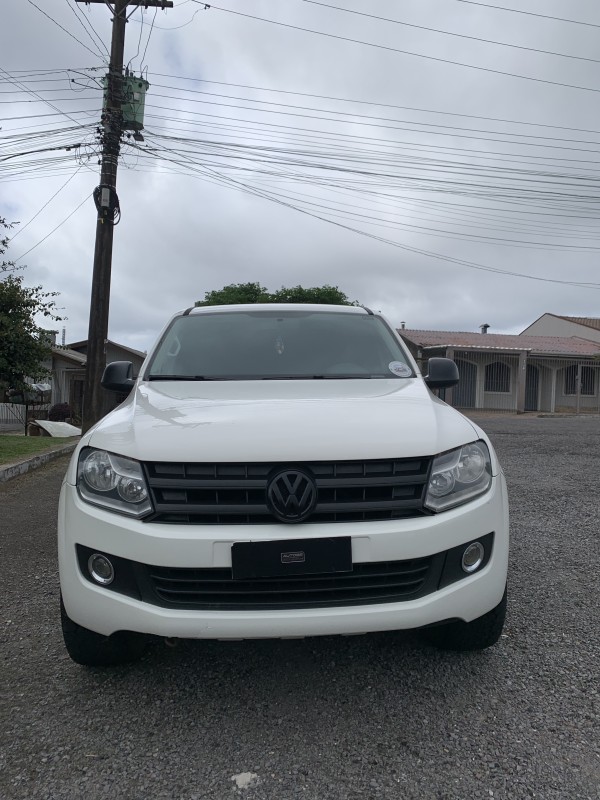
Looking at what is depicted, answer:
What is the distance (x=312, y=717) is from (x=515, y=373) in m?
24.5

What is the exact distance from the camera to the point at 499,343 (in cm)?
2656

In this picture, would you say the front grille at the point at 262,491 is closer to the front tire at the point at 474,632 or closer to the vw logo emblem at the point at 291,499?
the vw logo emblem at the point at 291,499

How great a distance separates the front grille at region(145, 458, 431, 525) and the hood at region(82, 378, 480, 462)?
41mm

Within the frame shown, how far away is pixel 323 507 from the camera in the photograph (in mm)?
2059

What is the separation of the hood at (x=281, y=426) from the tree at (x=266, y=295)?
33.0 m

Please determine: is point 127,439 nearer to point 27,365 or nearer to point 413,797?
point 413,797

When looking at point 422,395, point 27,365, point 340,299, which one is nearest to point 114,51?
point 27,365

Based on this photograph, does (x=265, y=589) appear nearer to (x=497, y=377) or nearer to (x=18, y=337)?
(x=18, y=337)

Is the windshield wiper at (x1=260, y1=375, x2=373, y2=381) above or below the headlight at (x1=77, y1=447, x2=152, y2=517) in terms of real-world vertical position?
above

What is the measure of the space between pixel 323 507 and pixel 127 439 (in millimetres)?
777

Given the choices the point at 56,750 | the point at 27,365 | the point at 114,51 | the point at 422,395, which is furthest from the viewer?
the point at 114,51

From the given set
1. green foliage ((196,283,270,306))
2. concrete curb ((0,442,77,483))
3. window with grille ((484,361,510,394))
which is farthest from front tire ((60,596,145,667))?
green foliage ((196,283,270,306))

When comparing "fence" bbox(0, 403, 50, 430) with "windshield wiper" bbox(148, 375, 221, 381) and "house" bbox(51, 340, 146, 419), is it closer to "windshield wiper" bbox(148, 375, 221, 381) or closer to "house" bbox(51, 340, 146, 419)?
"house" bbox(51, 340, 146, 419)

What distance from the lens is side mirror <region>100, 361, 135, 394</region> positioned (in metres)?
3.37
